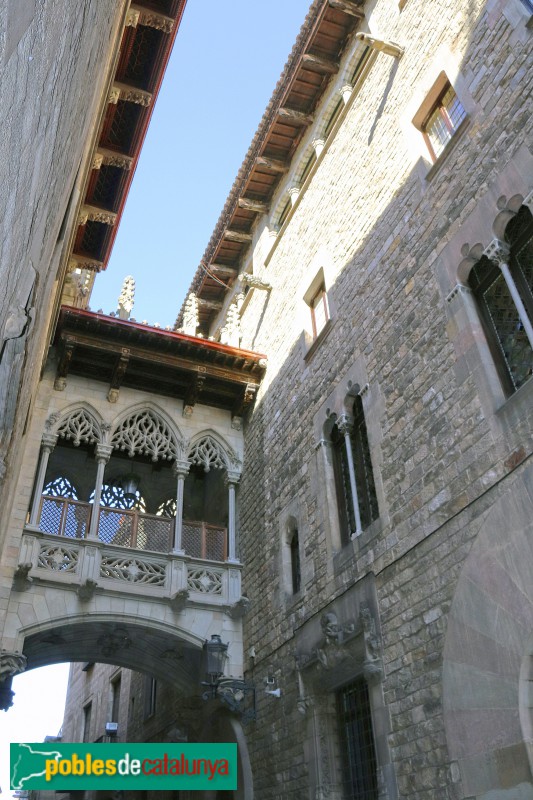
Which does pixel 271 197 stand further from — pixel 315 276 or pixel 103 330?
pixel 103 330

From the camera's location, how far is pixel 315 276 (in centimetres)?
1016

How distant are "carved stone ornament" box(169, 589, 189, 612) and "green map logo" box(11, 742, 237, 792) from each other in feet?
6.35

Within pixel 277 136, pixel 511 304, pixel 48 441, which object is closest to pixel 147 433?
pixel 48 441

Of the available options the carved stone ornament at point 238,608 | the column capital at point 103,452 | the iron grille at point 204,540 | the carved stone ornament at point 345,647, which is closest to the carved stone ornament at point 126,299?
the column capital at point 103,452

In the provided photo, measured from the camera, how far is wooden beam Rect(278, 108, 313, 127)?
11859 millimetres

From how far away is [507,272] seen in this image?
575cm

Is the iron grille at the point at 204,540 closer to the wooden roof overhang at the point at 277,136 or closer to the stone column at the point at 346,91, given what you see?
the wooden roof overhang at the point at 277,136

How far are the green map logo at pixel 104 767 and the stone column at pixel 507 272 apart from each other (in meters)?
5.18

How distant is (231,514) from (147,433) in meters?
1.85

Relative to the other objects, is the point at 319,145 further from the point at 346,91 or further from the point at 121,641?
the point at 121,641

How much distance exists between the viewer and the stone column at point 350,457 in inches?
292

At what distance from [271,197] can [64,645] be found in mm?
8955

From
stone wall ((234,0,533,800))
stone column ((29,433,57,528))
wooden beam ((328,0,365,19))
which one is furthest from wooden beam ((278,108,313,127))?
stone column ((29,433,57,528))

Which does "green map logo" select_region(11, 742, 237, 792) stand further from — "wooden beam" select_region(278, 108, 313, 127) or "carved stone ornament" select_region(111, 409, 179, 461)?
"wooden beam" select_region(278, 108, 313, 127)
